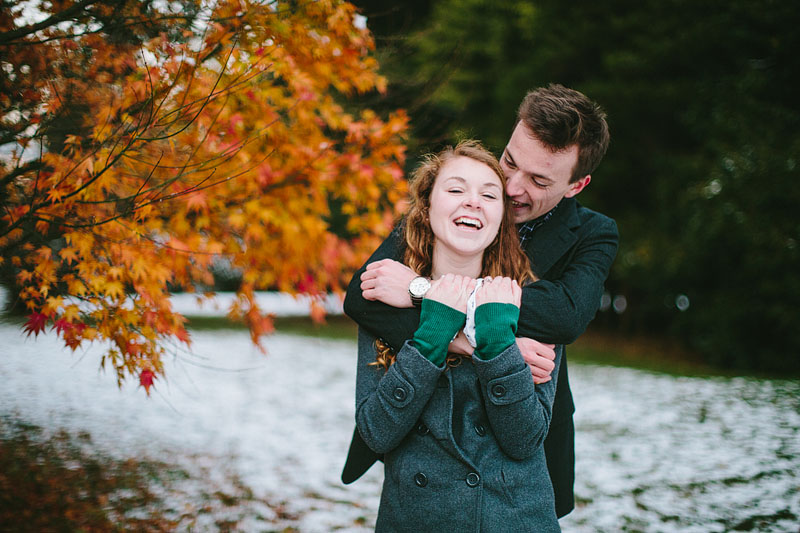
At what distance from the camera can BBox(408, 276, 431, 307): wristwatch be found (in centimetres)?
185

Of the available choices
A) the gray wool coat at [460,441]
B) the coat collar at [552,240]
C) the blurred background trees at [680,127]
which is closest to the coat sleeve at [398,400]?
the gray wool coat at [460,441]

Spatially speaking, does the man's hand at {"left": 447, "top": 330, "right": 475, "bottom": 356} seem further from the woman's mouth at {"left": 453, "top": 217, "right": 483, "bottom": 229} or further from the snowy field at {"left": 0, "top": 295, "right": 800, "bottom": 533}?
the snowy field at {"left": 0, "top": 295, "right": 800, "bottom": 533}

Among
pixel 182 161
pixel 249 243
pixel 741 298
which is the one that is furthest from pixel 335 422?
pixel 741 298

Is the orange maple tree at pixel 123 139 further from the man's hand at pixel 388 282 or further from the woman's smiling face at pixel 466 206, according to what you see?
the woman's smiling face at pixel 466 206

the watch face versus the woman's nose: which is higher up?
the woman's nose

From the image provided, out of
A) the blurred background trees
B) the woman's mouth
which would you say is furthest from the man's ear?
the blurred background trees

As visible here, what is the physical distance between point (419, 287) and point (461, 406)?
14.6 inches

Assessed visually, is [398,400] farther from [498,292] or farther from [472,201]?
[472,201]

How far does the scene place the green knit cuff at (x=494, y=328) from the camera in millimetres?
1658

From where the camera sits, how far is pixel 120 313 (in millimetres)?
2820

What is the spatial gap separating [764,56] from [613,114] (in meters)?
3.52

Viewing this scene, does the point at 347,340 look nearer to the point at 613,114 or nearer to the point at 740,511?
the point at 613,114

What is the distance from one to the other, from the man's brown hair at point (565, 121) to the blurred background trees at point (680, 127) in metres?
3.72

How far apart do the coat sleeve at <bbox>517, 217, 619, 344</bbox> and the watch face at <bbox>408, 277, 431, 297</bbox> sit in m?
0.30
